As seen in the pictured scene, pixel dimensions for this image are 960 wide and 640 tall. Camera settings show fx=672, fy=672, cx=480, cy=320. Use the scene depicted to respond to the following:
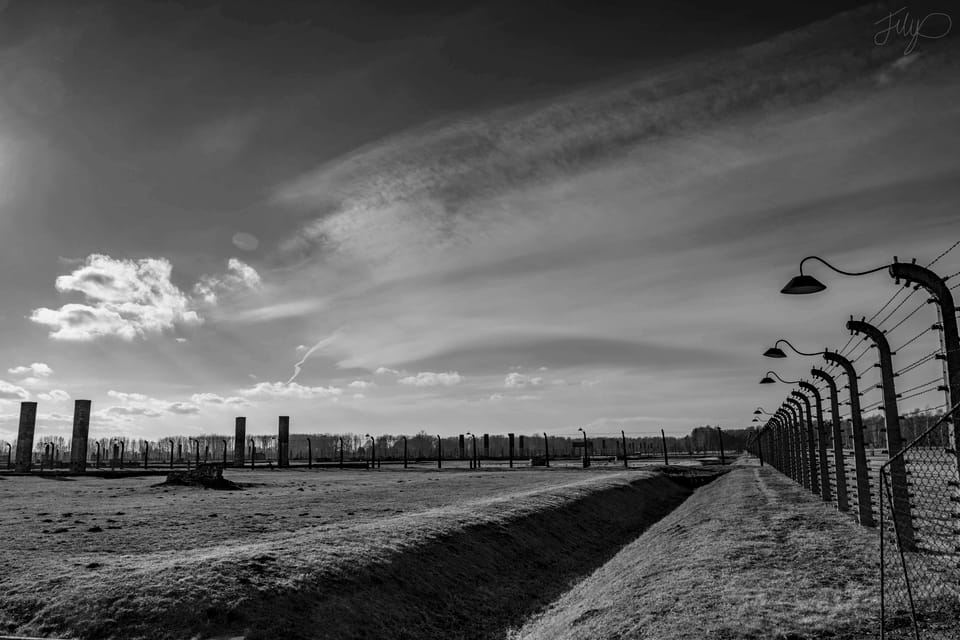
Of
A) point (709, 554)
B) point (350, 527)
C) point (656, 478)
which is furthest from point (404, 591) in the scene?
point (656, 478)

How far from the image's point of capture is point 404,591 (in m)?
12.8

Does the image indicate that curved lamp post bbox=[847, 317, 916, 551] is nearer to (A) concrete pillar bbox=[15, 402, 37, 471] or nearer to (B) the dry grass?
(B) the dry grass

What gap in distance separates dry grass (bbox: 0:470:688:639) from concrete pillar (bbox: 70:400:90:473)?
97.6ft

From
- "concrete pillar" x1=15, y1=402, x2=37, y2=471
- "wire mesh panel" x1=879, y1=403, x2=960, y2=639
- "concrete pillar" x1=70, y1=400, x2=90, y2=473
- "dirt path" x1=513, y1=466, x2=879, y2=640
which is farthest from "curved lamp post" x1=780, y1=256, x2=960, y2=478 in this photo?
"concrete pillar" x1=15, y1=402, x2=37, y2=471

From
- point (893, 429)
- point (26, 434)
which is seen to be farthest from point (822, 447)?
point (26, 434)

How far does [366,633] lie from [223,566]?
2720mm

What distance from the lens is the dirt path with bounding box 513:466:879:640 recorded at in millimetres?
8750

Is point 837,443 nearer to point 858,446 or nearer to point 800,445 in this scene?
point 858,446

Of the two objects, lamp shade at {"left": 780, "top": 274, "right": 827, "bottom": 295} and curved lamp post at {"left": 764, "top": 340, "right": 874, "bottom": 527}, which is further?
curved lamp post at {"left": 764, "top": 340, "right": 874, "bottom": 527}

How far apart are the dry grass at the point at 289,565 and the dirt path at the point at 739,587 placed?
5.57ft

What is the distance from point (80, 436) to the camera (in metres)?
52.5

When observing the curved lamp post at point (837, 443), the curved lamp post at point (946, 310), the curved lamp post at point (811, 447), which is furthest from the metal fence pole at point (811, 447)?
the curved lamp post at point (946, 310)

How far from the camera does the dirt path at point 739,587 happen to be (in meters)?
8.75

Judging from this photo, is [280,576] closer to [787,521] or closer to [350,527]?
[350,527]
